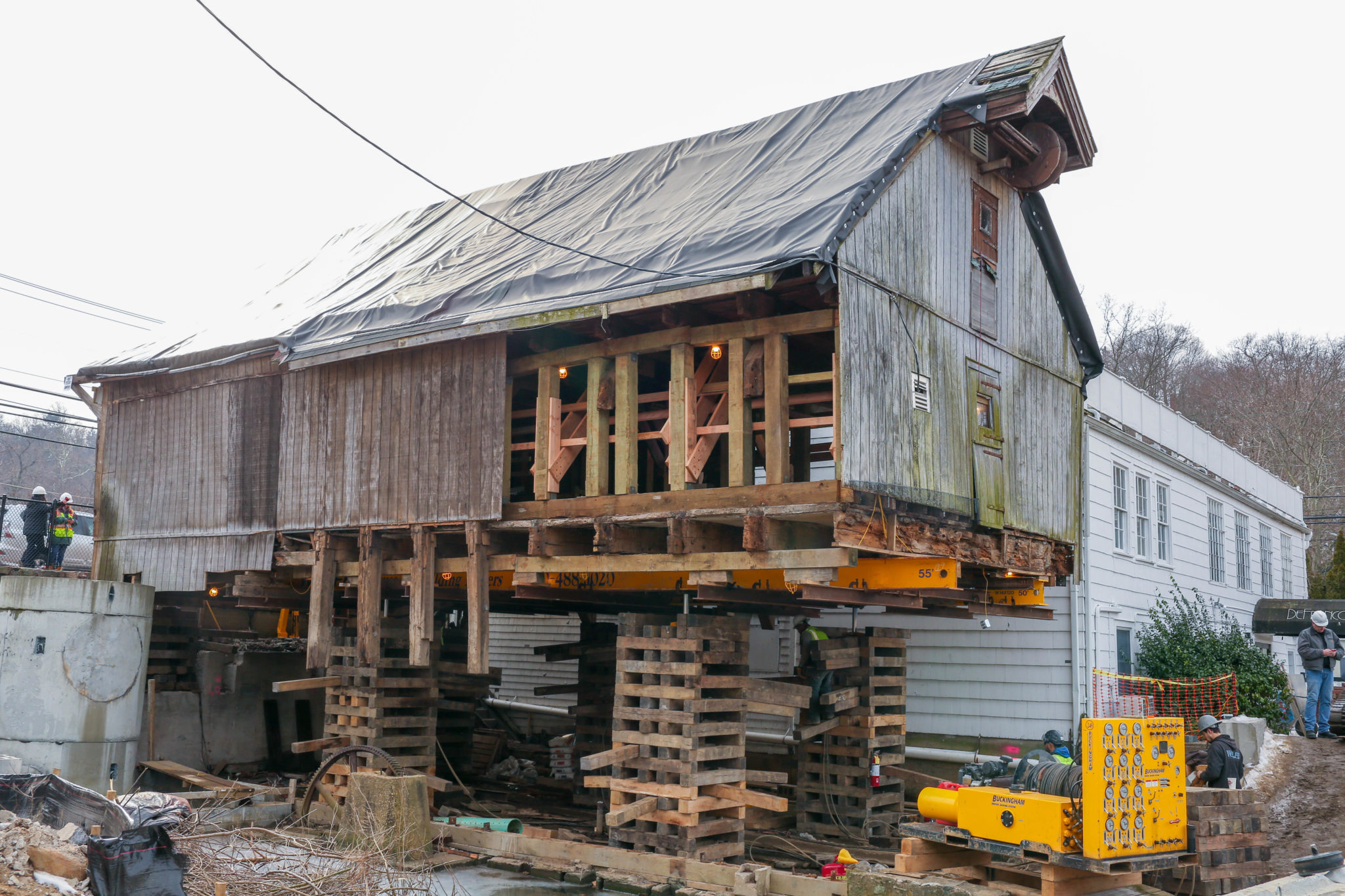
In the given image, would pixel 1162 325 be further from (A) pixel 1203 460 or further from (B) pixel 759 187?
(B) pixel 759 187

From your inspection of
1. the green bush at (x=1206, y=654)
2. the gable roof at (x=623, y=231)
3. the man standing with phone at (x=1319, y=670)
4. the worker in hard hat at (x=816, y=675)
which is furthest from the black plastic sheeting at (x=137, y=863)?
the man standing with phone at (x=1319, y=670)

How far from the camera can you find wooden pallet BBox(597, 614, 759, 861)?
12977 mm

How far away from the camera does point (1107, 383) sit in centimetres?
1914

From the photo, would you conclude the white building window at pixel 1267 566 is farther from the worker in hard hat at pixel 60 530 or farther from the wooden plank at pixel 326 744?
the worker in hard hat at pixel 60 530

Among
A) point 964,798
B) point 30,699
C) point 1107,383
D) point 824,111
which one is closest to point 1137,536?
point 1107,383

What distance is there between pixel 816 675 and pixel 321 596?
281 inches

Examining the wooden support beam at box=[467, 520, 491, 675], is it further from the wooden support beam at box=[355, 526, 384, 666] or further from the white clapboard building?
the white clapboard building

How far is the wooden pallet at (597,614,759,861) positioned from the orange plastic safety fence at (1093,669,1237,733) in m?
6.56

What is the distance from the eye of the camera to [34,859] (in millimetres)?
9344

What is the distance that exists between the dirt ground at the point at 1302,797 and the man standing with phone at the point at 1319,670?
100 centimetres

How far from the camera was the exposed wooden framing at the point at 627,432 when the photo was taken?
13289 millimetres

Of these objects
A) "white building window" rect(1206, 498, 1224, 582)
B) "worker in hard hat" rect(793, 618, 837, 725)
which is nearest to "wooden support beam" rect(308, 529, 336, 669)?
"worker in hard hat" rect(793, 618, 837, 725)

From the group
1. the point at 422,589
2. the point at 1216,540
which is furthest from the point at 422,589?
the point at 1216,540

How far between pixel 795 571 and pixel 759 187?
5.03 meters
